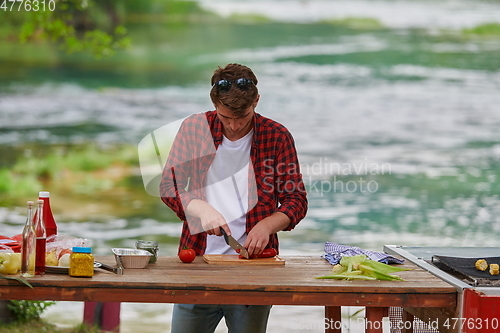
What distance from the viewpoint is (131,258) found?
2545 millimetres

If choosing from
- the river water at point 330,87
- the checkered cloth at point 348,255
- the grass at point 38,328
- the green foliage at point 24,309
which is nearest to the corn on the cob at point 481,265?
the checkered cloth at point 348,255

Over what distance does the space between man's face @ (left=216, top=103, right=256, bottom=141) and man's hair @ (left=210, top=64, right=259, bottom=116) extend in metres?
0.03

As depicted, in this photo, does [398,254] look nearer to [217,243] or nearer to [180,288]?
[217,243]

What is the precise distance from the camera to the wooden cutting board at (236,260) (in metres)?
2.65

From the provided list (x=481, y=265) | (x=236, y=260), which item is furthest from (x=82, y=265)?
(x=481, y=265)

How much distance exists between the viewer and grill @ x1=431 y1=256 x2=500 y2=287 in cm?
239

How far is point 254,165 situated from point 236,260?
15.3 inches

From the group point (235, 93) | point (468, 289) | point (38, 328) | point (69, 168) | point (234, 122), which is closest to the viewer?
point (468, 289)

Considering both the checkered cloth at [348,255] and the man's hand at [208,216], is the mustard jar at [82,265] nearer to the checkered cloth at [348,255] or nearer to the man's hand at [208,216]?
the man's hand at [208,216]

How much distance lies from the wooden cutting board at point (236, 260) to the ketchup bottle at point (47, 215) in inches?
23.9

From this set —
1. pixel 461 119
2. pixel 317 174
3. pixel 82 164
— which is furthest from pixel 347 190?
pixel 82 164

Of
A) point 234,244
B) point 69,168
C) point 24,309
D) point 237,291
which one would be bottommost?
point 24,309

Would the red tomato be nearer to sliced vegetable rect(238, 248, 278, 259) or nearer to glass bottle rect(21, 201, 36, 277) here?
sliced vegetable rect(238, 248, 278, 259)

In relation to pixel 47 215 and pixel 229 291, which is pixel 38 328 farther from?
pixel 229 291
